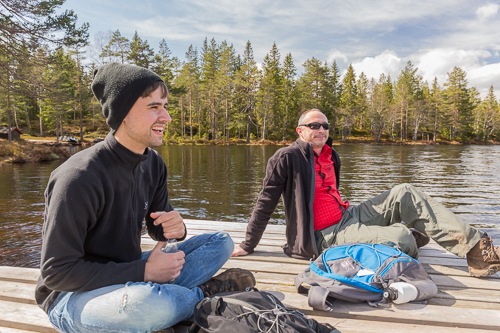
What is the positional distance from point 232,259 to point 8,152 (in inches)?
1021

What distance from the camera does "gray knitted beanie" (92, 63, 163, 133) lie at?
1.77 m

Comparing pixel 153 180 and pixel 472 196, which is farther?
pixel 472 196

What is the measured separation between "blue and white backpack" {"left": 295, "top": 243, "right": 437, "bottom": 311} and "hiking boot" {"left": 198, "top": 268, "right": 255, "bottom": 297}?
1.64 feet

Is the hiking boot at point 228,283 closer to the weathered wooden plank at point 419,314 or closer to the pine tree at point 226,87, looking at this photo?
the weathered wooden plank at point 419,314

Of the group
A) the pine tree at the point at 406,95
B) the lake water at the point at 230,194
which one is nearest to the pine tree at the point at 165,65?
the lake water at the point at 230,194

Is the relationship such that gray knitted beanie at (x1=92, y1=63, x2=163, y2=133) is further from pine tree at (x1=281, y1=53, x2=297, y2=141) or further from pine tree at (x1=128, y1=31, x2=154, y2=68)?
pine tree at (x1=281, y1=53, x2=297, y2=141)

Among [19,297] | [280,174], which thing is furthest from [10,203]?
[280,174]

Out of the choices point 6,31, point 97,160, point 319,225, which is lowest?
point 319,225

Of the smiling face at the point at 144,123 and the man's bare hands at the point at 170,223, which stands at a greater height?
the smiling face at the point at 144,123

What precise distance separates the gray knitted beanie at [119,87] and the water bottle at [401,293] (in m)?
2.24

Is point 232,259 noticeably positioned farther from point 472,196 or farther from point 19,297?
point 472,196

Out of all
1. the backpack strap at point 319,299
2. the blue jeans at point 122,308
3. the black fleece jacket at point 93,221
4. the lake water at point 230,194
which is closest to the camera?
the black fleece jacket at point 93,221

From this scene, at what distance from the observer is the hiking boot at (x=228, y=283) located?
7.08ft

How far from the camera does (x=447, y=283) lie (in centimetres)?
280
